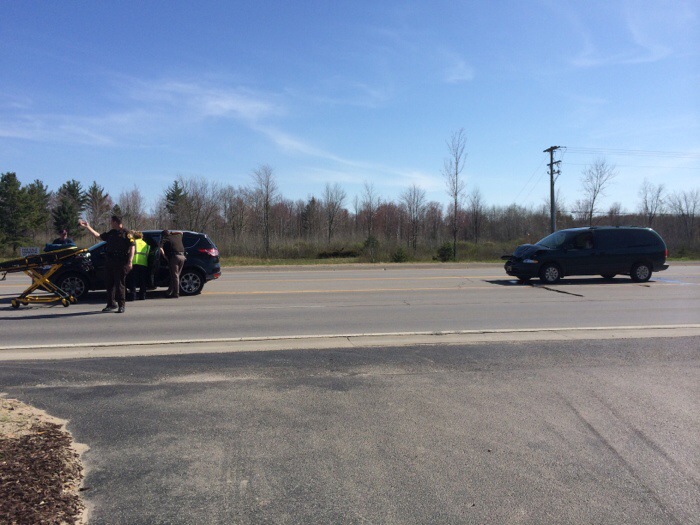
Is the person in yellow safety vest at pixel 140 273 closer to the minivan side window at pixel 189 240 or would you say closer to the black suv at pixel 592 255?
the minivan side window at pixel 189 240

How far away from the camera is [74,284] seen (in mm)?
12844

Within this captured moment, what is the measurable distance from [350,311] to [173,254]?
5.07 metres

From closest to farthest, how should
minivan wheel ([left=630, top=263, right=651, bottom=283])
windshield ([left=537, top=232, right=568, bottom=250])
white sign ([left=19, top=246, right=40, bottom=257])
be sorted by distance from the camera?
white sign ([left=19, top=246, right=40, bottom=257]), windshield ([left=537, top=232, right=568, bottom=250]), minivan wheel ([left=630, top=263, right=651, bottom=283])

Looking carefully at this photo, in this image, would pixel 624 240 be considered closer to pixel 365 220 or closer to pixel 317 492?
pixel 317 492

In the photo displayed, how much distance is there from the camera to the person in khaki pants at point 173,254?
1302 cm

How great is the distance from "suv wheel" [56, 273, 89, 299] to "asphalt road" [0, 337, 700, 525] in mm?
6775

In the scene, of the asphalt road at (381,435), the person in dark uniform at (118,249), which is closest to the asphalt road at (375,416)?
the asphalt road at (381,435)

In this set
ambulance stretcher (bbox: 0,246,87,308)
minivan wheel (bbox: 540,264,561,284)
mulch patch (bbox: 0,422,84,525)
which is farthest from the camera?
minivan wheel (bbox: 540,264,561,284)

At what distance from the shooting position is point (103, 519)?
303cm

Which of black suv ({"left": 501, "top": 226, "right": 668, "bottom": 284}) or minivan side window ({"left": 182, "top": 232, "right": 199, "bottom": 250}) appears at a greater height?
minivan side window ({"left": 182, "top": 232, "right": 199, "bottom": 250})

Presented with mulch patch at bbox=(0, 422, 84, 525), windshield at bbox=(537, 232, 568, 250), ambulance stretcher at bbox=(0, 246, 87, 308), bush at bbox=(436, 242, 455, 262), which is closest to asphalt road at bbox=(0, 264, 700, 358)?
ambulance stretcher at bbox=(0, 246, 87, 308)

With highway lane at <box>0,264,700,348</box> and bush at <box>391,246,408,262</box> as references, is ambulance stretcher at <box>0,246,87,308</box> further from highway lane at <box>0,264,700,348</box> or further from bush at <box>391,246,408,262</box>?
bush at <box>391,246,408,262</box>

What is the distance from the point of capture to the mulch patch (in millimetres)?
2939

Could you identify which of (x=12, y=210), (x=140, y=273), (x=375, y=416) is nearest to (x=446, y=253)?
(x=140, y=273)
